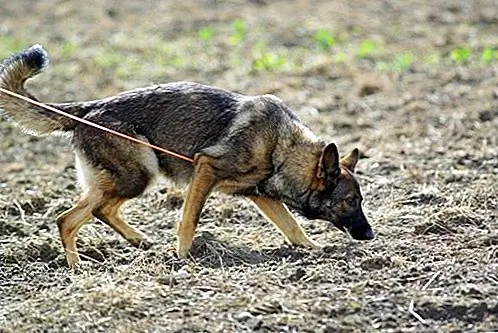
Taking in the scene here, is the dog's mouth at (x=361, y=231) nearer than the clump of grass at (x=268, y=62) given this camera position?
Yes

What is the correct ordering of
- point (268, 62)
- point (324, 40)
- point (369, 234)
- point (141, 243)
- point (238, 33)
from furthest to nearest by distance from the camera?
1. point (238, 33)
2. point (324, 40)
3. point (268, 62)
4. point (141, 243)
5. point (369, 234)

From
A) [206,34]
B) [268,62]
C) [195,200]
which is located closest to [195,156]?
[195,200]

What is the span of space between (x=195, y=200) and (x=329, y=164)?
0.95 metres

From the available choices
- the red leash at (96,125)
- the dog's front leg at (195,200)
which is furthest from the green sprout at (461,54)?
the dog's front leg at (195,200)

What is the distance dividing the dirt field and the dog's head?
135mm

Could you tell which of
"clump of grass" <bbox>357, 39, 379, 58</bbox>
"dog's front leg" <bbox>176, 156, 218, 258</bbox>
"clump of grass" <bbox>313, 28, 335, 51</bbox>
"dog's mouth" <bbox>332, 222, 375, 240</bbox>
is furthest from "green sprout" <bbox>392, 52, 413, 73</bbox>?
"dog's front leg" <bbox>176, 156, 218, 258</bbox>

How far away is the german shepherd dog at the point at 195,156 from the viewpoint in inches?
295

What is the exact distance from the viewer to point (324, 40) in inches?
657

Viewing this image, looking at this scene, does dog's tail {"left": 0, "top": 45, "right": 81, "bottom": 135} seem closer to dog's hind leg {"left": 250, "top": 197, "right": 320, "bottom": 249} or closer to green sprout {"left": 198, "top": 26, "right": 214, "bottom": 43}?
dog's hind leg {"left": 250, "top": 197, "right": 320, "bottom": 249}

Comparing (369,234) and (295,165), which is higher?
(295,165)

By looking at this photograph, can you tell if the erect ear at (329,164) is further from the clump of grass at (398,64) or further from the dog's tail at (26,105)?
the clump of grass at (398,64)

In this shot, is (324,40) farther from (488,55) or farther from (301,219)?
(301,219)

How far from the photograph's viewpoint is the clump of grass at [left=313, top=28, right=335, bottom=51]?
16500mm

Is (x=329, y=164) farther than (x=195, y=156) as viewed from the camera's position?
No
